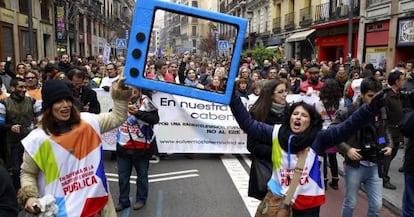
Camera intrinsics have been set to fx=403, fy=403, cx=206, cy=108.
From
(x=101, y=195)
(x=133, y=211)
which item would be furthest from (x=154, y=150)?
(x=101, y=195)

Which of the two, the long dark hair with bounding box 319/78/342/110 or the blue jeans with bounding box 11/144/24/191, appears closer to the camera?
the blue jeans with bounding box 11/144/24/191

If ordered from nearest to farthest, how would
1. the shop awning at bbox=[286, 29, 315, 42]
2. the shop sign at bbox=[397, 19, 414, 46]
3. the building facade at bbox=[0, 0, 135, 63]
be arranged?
the shop sign at bbox=[397, 19, 414, 46], the building facade at bbox=[0, 0, 135, 63], the shop awning at bbox=[286, 29, 315, 42]

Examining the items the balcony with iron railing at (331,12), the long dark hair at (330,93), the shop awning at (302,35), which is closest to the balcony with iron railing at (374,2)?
the balcony with iron railing at (331,12)

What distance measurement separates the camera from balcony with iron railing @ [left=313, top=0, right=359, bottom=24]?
20.0 meters

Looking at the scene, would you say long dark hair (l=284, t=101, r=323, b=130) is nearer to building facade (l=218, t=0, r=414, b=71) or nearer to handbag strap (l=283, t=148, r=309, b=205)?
handbag strap (l=283, t=148, r=309, b=205)

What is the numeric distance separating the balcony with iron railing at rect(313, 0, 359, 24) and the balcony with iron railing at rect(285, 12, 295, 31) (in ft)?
11.6

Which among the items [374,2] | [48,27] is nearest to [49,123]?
[374,2]

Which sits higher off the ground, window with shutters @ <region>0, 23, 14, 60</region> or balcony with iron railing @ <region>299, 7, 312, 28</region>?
balcony with iron railing @ <region>299, 7, 312, 28</region>

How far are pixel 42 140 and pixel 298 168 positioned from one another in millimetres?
1776

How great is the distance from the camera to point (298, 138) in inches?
116

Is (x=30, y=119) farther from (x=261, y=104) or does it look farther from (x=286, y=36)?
(x=286, y=36)

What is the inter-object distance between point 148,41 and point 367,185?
8.93 feet

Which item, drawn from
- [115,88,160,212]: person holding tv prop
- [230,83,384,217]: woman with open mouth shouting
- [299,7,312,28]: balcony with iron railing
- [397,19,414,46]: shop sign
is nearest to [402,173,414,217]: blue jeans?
[230,83,384,217]: woman with open mouth shouting

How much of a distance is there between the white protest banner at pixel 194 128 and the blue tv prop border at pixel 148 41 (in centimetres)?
528
